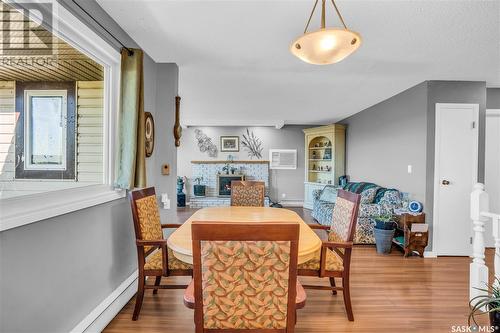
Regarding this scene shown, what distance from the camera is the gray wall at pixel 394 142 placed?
11.6ft

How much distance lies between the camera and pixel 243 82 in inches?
138

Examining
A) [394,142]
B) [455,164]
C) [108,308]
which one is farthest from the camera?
[394,142]

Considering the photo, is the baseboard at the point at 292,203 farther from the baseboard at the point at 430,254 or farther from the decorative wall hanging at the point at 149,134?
the decorative wall hanging at the point at 149,134

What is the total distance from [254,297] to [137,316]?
1.40 metres

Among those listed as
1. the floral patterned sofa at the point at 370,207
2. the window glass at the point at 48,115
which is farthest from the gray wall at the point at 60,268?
the floral patterned sofa at the point at 370,207

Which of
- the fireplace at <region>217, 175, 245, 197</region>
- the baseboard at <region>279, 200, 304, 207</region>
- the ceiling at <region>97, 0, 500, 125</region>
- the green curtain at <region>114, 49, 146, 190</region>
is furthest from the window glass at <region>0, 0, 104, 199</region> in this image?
the baseboard at <region>279, 200, 304, 207</region>

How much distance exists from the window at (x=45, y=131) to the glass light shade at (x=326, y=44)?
5.35ft

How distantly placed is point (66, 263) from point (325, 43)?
2.02m

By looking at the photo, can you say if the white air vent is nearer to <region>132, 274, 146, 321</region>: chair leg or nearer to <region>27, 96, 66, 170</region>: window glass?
<region>132, 274, 146, 321</region>: chair leg

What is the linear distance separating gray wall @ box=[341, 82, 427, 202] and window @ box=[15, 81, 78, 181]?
13.2 ft

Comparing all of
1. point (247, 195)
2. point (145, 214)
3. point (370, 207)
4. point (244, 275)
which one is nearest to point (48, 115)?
point (145, 214)

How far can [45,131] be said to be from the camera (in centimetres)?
165

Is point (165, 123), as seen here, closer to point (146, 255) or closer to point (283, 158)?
point (146, 255)

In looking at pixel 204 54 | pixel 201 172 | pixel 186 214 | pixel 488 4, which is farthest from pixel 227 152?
pixel 488 4
